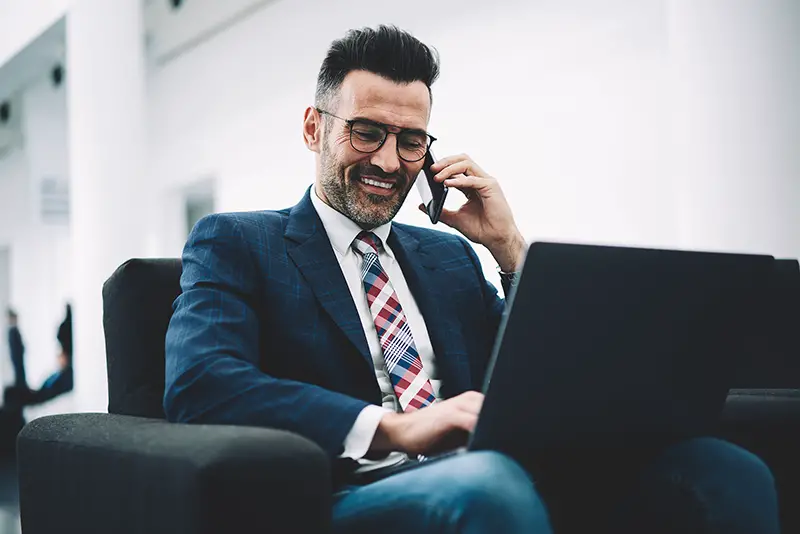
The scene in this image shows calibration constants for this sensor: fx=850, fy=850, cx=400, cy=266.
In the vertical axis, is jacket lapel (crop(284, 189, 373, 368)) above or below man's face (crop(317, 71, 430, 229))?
below

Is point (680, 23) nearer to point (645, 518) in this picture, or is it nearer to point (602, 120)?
point (602, 120)

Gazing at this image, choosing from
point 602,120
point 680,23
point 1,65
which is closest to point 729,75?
point 680,23

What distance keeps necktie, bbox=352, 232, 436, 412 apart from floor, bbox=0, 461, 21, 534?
187cm

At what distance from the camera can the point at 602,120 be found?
397cm

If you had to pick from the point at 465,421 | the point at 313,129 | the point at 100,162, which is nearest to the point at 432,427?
the point at 465,421

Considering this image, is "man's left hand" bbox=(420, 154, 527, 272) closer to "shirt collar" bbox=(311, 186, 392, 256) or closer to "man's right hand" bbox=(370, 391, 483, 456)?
"shirt collar" bbox=(311, 186, 392, 256)

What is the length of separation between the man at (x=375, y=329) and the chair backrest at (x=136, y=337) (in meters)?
0.17

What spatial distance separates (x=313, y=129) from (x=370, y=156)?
0.21m

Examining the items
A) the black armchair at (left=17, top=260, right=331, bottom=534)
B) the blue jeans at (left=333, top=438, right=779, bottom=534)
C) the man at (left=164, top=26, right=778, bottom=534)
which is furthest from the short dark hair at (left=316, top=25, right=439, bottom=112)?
the blue jeans at (left=333, top=438, right=779, bottom=534)

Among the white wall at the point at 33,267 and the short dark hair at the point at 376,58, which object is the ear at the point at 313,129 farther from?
the white wall at the point at 33,267

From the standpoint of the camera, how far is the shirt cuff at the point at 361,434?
1233 millimetres

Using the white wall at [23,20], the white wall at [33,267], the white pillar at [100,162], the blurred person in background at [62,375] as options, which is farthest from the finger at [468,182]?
the white wall at [33,267]

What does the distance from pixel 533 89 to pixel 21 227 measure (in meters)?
10.0

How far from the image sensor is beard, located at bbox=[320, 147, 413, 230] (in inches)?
65.7
